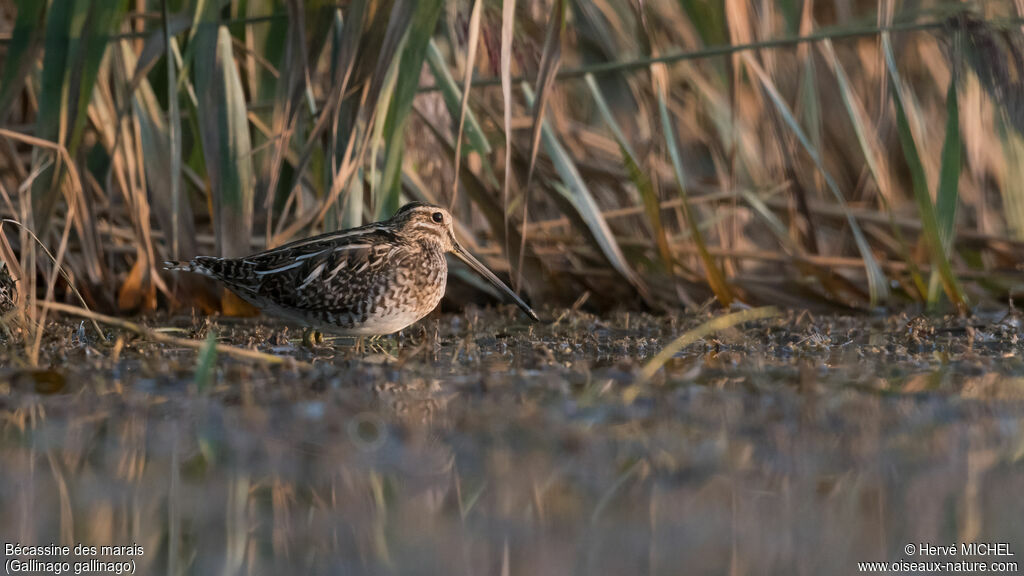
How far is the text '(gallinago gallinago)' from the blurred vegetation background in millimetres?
117

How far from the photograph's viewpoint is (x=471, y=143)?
4605 mm

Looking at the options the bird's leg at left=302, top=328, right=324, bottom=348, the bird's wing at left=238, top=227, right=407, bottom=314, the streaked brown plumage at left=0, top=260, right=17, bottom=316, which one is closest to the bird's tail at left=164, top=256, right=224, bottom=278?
the bird's wing at left=238, top=227, right=407, bottom=314

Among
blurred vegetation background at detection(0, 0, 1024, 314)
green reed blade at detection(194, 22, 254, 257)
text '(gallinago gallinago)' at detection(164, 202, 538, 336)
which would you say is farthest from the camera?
green reed blade at detection(194, 22, 254, 257)

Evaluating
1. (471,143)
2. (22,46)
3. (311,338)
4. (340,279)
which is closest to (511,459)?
(340,279)

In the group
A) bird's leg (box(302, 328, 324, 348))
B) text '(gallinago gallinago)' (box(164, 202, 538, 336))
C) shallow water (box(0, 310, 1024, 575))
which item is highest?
text '(gallinago gallinago)' (box(164, 202, 538, 336))

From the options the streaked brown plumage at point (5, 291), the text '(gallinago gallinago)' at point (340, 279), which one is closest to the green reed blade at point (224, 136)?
the text '(gallinago gallinago)' at point (340, 279)

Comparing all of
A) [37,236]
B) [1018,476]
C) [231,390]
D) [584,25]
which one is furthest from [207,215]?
[1018,476]

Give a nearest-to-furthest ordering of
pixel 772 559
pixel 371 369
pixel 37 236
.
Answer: pixel 772 559 < pixel 371 369 < pixel 37 236

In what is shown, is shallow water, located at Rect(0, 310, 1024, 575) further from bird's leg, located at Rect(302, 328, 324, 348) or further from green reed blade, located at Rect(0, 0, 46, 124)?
green reed blade, located at Rect(0, 0, 46, 124)

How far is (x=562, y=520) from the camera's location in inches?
88.9

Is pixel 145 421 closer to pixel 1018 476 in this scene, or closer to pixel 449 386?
pixel 449 386

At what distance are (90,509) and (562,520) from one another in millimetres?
879

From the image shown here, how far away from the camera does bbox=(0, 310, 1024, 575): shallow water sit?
212 centimetres

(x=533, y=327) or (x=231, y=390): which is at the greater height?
(x=533, y=327)
